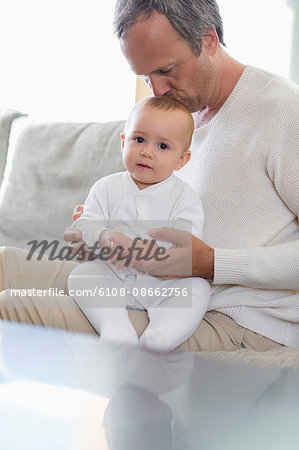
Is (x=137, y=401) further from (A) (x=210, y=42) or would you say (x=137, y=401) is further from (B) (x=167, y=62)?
(A) (x=210, y=42)

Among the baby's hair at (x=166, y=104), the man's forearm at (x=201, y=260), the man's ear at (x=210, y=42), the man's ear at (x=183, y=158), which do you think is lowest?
the man's forearm at (x=201, y=260)

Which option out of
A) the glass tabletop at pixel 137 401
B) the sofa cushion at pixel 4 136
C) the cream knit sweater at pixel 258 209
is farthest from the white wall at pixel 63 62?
the glass tabletop at pixel 137 401

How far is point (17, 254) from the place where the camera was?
1360mm

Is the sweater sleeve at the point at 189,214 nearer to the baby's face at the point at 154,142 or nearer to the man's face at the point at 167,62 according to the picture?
the baby's face at the point at 154,142

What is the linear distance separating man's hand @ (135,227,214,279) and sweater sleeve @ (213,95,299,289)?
0.09 ft

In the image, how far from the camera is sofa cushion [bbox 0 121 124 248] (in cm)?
185

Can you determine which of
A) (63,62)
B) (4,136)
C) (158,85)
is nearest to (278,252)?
(158,85)

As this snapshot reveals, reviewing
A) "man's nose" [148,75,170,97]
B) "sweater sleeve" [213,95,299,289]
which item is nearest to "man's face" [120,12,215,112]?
"man's nose" [148,75,170,97]

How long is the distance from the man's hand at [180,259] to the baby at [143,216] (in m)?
0.02

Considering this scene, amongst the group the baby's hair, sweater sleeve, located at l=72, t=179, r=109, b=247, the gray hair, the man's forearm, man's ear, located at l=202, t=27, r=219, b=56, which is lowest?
the man's forearm

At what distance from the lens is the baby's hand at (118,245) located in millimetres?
1114

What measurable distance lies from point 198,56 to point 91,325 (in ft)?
2.13

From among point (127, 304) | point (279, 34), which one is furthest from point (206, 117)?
point (279, 34)

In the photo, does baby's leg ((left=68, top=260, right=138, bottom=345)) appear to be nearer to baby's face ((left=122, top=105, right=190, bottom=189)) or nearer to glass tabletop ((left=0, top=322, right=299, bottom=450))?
baby's face ((left=122, top=105, right=190, bottom=189))
